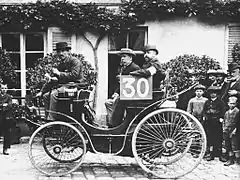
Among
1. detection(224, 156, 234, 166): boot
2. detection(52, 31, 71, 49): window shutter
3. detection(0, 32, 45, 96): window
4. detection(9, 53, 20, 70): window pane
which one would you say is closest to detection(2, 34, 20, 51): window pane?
detection(0, 32, 45, 96): window

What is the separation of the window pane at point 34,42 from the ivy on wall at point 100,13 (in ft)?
0.64

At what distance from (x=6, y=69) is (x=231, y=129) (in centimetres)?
466

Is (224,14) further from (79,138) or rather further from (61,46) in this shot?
(79,138)

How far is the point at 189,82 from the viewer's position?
7.29 metres

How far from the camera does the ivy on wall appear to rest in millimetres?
7746

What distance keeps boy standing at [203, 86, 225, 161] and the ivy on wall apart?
2.57m

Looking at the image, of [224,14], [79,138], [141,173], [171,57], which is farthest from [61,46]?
[224,14]

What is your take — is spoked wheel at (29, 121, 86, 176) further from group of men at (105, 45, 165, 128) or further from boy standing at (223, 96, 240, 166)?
boy standing at (223, 96, 240, 166)

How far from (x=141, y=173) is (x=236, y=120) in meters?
1.83

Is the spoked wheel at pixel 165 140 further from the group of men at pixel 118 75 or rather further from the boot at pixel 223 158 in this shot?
the boot at pixel 223 158

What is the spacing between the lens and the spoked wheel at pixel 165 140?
181 inches

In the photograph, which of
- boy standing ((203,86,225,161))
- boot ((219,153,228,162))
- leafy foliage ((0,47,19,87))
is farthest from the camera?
leafy foliage ((0,47,19,87))

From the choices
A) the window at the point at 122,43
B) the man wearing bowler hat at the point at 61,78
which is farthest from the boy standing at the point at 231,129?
the window at the point at 122,43

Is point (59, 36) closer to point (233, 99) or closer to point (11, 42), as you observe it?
point (11, 42)
